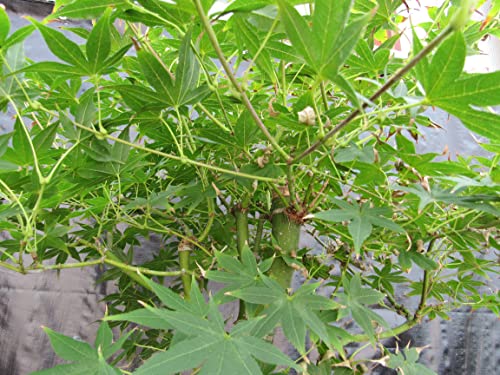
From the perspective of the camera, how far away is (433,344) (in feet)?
3.29

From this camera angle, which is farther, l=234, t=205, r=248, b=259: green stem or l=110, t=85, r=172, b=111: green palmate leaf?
l=234, t=205, r=248, b=259: green stem

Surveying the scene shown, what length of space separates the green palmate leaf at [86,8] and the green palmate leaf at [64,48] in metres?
0.02

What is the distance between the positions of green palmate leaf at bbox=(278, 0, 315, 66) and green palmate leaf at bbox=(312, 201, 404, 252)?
146mm

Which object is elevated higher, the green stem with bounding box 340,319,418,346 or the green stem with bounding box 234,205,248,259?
the green stem with bounding box 234,205,248,259

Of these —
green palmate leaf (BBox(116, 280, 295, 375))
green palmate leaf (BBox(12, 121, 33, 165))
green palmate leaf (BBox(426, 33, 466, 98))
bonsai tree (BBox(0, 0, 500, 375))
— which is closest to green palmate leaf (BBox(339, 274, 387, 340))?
bonsai tree (BBox(0, 0, 500, 375))

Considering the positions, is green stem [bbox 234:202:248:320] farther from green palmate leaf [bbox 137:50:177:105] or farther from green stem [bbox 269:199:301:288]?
green palmate leaf [bbox 137:50:177:105]

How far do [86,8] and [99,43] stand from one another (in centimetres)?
2

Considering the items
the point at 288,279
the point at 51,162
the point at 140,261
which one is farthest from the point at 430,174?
the point at 140,261

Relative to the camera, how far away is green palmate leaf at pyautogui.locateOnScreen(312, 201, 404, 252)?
34cm

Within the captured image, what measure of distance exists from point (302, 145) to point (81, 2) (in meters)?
0.22

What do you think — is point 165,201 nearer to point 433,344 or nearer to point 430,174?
point 430,174

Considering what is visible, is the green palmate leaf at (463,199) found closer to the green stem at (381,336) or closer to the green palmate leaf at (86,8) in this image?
the green stem at (381,336)

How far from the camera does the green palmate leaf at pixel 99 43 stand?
0.98 feet

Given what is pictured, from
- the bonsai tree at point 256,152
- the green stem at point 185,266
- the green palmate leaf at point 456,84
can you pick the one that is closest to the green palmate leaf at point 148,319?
the bonsai tree at point 256,152
